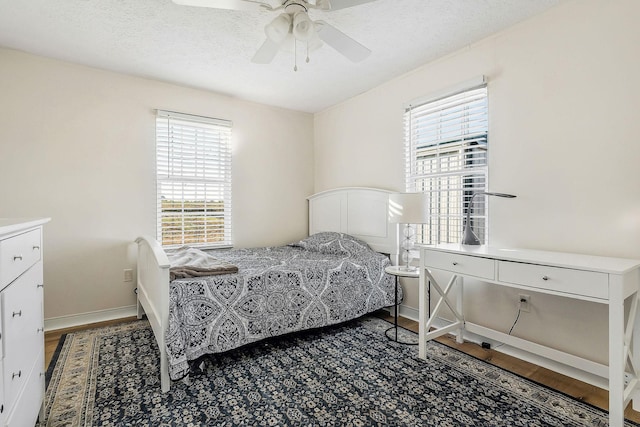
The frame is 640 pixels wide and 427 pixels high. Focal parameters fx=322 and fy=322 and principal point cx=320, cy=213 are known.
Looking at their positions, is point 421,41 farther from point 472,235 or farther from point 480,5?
point 472,235

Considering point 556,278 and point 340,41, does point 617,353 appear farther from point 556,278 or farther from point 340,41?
point 340,41

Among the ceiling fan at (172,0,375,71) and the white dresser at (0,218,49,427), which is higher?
the ceiling fan at (172,0,375,71)

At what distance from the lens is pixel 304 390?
193cm

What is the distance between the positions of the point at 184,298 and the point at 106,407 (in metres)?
0.67

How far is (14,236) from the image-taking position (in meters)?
1.19

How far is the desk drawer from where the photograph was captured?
1.56 metres

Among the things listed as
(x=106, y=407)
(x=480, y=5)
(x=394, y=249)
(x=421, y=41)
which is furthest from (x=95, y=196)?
(x=480, y=5)

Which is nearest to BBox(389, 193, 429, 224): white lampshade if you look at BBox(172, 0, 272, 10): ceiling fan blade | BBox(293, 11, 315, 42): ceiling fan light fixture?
BBox(293, 11, 315, 42): ceiling fan light fixture

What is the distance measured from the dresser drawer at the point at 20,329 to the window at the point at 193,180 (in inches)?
77.0

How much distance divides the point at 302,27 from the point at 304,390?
6.95ft

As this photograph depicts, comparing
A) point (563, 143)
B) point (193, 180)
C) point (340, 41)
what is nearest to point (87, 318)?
point (193, 180)

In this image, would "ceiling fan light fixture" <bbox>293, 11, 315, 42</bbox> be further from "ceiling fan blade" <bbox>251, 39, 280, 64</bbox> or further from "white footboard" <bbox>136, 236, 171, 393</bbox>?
"white footboard" <bbox>136, 236, 171, 393</bbox>

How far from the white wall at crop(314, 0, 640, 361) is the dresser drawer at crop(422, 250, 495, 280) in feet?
1.97

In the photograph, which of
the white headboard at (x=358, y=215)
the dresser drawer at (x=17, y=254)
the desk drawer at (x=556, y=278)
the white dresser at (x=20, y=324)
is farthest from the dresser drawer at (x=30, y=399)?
the white headboard at (x=358, y=215)
